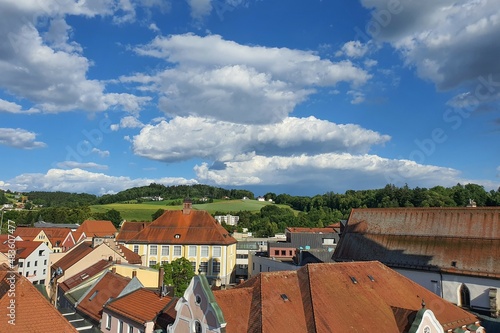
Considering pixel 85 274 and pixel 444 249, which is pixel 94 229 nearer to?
pixel 85 274

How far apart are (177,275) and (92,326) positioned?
57.4 ft

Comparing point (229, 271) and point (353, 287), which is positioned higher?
point (353, 287)

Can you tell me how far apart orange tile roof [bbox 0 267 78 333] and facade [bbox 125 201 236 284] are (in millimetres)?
54685

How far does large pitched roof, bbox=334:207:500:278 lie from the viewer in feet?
113

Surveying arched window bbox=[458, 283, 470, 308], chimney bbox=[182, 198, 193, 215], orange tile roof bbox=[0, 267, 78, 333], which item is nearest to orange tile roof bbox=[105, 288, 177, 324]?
orange tile roof bbox=[0, 267, 78, 333]

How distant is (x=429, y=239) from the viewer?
38.5 meters

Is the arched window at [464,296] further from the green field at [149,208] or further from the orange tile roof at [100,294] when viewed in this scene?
the green field at [149,208]

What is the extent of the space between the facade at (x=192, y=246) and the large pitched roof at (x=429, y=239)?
30.0m

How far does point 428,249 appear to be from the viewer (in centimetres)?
3781

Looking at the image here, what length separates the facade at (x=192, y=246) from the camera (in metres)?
71.2

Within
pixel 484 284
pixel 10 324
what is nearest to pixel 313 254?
pixel 484 284

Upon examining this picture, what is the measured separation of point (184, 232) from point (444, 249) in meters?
47.9

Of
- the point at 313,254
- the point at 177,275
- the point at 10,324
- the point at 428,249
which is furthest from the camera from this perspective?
the point at 313,254

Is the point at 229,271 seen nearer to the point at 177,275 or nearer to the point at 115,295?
the point at 177,275
